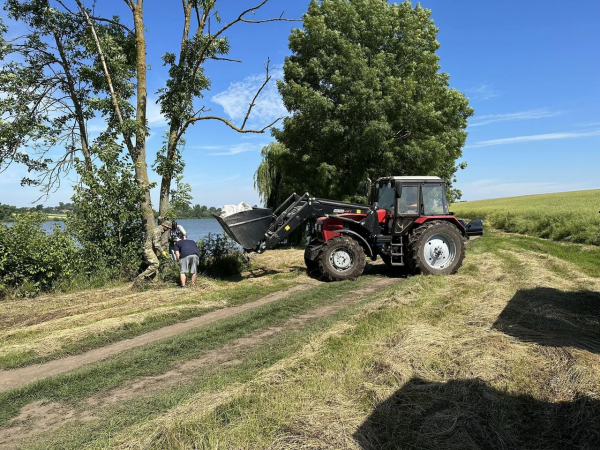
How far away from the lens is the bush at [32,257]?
363 inches

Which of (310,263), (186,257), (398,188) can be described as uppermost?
(398,188)

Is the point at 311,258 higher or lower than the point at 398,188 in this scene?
lower

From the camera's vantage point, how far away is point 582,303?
6754 mm

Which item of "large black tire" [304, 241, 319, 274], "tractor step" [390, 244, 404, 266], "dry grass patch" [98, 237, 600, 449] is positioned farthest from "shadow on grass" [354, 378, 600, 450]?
"large black tire" [304, 241, 319, 274]

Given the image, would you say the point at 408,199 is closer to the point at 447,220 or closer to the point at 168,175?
the point at 447,220

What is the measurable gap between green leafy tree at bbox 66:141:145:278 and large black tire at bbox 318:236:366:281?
502 centimetres

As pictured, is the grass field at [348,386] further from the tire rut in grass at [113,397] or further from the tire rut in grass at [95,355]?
the tire rut in grass at [95,355]

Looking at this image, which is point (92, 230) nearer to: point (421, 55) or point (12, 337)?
point (12, 337)

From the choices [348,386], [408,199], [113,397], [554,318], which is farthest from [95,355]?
[408,199]

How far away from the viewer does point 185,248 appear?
31.6 feet

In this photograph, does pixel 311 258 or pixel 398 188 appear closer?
pixel 398 188

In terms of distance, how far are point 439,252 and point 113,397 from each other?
27.1 ft

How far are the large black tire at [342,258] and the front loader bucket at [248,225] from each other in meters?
1.60

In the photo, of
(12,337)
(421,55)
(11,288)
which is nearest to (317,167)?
(421,55)
